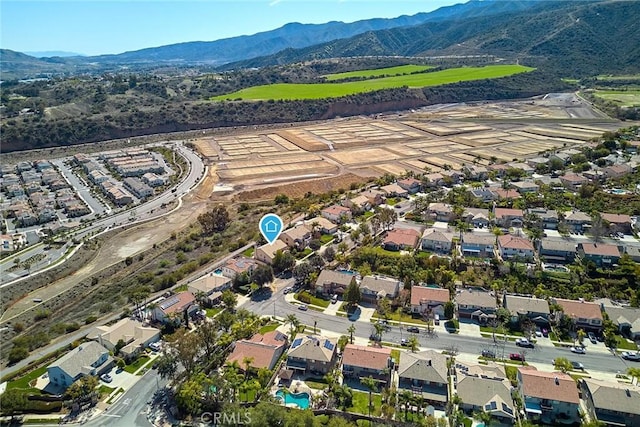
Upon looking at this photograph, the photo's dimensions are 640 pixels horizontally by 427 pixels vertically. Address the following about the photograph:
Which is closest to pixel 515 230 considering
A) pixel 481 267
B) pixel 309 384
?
pixel 481 267

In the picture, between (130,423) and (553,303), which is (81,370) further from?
(553,303)

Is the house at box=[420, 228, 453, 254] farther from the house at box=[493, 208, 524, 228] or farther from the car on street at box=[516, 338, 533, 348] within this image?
the car on street at box=[516, 338, 533, 348]

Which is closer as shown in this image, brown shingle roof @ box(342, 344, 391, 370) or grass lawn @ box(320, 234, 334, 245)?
brown shingle roof @ box(342, 344, 391, 370)

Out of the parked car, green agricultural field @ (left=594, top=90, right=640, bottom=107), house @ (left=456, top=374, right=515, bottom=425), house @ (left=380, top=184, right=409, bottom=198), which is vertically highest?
house @ (left=456, top=374, right=515, bottom=425)

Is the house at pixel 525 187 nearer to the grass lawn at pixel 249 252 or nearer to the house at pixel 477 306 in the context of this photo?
the house at pixel 477 306

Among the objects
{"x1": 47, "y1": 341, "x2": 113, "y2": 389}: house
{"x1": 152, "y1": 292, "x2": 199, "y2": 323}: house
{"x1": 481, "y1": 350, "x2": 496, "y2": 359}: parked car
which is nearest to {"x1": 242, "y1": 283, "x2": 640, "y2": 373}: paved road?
{"x1": 481, "y1": 350, "x2": 496, "y2": 359}: parked car
